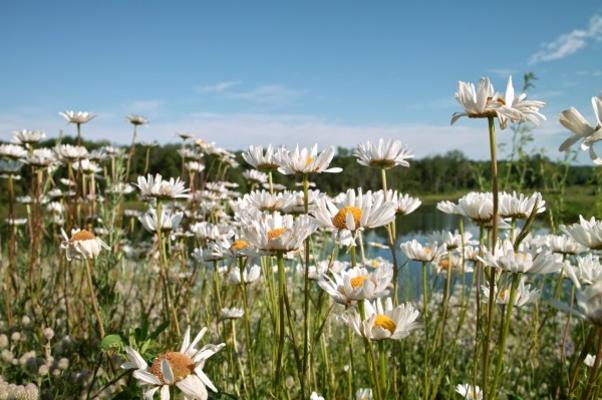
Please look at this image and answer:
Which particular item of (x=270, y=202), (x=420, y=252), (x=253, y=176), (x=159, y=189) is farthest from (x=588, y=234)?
(x=253, y=176)

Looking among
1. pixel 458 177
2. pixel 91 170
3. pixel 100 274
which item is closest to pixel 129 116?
pixel 91 170

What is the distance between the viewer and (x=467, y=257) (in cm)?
282

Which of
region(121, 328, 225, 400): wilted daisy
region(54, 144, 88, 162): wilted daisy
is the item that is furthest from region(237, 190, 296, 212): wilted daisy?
region(54, 144, 88, 162): wilted daisy

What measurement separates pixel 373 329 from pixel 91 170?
3093 mm

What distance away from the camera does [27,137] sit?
11.3 ft

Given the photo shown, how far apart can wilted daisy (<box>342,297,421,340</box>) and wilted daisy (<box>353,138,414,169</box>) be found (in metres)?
0.58

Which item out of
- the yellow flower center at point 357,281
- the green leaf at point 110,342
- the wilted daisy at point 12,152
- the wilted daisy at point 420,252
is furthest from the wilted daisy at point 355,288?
the wilted daisy at point 12,152

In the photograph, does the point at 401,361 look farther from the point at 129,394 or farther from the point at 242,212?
the point at 129,394

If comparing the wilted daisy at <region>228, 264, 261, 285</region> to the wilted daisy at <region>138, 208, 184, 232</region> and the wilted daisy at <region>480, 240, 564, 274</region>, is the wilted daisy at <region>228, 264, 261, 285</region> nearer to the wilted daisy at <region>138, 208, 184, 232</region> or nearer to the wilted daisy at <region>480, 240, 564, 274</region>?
the wilted daisy at <region>138, 208, 184, 232</region>

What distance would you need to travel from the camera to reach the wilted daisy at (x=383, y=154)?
179cm

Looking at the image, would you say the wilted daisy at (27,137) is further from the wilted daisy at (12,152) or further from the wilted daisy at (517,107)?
the wilted daisy at (517,107)

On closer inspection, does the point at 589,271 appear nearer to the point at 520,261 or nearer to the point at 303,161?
the point at 520,261

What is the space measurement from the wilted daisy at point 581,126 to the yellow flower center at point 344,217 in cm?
59

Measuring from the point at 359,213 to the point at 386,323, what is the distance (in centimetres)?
33
